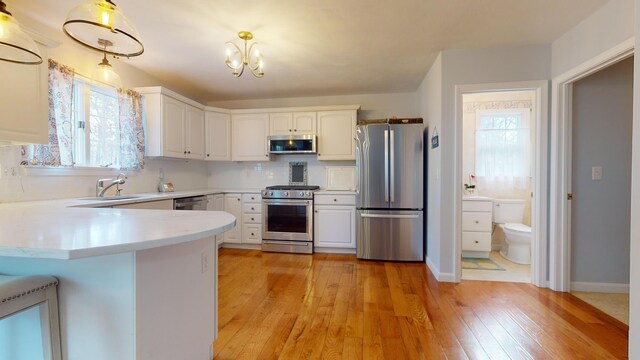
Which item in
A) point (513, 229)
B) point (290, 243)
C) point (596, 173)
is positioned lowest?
point (290, 243)

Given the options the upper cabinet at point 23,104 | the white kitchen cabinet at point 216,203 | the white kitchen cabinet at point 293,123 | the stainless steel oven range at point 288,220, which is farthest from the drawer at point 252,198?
the upper cabinet at point 23,104

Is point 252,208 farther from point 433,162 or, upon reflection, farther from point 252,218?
point 433,162

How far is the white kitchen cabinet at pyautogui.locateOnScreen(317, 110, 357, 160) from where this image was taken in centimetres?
397

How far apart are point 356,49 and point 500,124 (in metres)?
2.63

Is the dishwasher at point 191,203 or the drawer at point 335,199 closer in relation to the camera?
the dishwasher at point 191,203

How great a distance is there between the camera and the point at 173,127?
3443 mm

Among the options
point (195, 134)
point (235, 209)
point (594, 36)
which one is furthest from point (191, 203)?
point (594, 36)

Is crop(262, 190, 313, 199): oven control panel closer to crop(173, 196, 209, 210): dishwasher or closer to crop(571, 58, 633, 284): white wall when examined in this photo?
crop(173, 196, 209, 210): dishwasher

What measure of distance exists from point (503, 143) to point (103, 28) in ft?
15.0

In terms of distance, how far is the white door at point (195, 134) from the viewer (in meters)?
3.74

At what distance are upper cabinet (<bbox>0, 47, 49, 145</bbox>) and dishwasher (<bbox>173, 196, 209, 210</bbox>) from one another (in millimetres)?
1298

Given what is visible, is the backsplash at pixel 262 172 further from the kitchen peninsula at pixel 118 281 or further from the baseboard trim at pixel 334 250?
the kitchen peninsula at pixel 118 281

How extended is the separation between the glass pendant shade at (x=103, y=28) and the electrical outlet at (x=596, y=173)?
12.1 feet

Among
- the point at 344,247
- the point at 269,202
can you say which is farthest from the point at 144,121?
the point at 344,247
